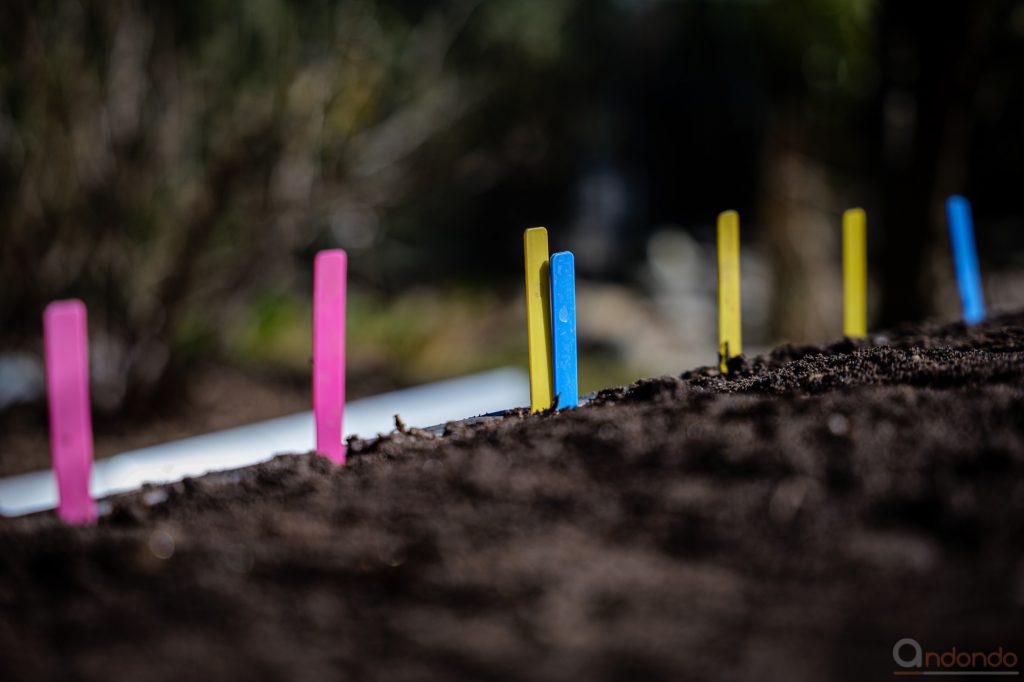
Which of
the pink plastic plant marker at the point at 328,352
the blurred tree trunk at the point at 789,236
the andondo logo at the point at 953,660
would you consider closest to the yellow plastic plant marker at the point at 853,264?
the pink plastic plant marker at the point at 328,352

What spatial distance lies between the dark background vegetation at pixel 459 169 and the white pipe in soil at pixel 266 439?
874 millimetres

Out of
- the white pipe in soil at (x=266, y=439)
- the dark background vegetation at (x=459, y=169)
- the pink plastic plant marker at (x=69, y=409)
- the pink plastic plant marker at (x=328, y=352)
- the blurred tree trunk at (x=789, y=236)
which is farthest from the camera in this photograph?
the blurred tree trunk at (x=789, y=236)

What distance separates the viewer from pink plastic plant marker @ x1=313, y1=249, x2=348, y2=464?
1377mm

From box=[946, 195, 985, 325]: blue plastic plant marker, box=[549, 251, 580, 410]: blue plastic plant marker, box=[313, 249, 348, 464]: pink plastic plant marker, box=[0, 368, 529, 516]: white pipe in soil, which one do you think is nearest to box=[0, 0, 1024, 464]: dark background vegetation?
box=[0, 368, 529, 516]: white pipe in soil

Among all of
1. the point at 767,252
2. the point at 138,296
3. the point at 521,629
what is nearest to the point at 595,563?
the point at 521,629

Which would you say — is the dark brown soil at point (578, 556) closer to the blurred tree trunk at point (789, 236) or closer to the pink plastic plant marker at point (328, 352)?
the pink plastic plant marker at point (328, 352)

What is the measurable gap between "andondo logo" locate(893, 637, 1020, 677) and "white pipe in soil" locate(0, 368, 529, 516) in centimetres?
159

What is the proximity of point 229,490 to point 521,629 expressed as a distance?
563 millimetres

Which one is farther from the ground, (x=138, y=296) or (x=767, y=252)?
(x=767, y=252)

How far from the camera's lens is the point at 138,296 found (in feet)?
15.5

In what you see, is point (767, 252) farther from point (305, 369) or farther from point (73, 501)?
point (73, 501)

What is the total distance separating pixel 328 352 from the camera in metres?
1.40

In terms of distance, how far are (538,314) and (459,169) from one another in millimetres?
4650

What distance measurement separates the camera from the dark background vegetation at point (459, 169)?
450 cm
